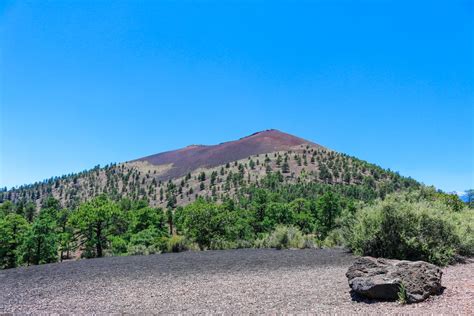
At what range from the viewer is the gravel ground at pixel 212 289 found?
7840mm

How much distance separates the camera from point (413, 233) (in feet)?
46.0

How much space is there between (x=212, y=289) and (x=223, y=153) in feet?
354

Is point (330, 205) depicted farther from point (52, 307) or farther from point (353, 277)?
point (52, 307)

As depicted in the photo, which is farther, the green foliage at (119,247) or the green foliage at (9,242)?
the green foliage at (9,242)

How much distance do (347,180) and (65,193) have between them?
7012 centimetres

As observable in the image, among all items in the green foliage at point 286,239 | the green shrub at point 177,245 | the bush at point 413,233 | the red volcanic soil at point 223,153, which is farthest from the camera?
the red volcanic soil at point 223,153

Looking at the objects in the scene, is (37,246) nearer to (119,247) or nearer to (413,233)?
(119,247)

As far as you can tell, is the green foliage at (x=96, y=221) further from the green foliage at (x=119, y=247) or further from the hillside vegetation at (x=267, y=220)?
the green foliage at (x=119, y=247)

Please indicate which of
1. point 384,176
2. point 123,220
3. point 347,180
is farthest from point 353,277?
point 384,176

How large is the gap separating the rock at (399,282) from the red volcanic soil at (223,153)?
95058mm

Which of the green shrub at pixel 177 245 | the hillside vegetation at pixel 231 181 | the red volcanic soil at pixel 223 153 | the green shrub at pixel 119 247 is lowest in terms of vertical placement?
the green shrub at pixel 119 247

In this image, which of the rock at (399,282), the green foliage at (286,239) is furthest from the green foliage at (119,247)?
Answer: the rock at (399,282)

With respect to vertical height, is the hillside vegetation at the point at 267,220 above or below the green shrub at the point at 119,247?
above

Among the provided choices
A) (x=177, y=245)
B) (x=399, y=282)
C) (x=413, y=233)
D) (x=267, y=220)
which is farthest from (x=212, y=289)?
(x=267, y=220)
